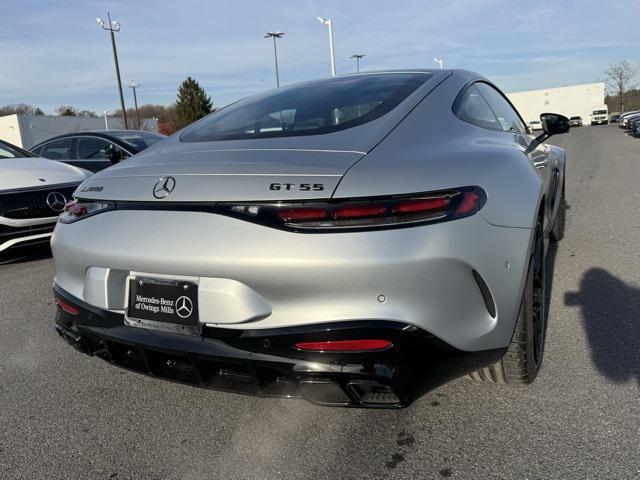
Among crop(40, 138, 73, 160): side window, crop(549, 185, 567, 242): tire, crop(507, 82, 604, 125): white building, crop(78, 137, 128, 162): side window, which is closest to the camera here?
crop(549, 185, 567, 242): tire

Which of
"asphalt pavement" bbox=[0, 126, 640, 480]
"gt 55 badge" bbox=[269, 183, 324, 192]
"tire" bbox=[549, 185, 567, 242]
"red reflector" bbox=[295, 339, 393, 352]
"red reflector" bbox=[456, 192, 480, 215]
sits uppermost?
"gt 55 badge" bbox=[269, 183, 324, 192]

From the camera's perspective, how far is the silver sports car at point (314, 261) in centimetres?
161

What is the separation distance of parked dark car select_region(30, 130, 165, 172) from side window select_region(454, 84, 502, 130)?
18.2 feet

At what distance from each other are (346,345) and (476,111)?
1502 mm

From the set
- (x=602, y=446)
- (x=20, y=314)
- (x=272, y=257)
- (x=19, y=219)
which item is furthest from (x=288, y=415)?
(x=19, y=219)

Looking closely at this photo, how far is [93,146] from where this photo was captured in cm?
769

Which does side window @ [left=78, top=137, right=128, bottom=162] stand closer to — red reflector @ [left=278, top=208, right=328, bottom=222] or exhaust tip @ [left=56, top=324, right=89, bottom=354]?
exhaust tip @ [left=56, top=324, right=89, bottom=354]

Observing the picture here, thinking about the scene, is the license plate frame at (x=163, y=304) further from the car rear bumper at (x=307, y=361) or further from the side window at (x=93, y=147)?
the side window at (x=93, y=147)

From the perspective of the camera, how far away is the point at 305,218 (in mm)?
1636

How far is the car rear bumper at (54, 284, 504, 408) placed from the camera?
5.34 ft

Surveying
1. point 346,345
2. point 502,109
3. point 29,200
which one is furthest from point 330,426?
point 29,200

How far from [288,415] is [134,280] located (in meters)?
0.89

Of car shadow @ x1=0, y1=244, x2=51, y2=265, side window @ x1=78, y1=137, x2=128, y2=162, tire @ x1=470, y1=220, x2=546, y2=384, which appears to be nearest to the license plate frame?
→ tire @ x1=470, y1=220, x2=546, y2=384

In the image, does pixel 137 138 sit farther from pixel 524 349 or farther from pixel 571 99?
pixel 571 99
